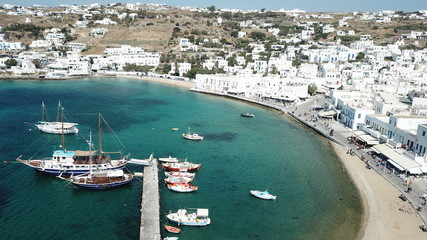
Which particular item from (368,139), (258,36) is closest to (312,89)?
(368,139)

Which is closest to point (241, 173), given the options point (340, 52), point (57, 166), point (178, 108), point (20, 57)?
point (57, 166)

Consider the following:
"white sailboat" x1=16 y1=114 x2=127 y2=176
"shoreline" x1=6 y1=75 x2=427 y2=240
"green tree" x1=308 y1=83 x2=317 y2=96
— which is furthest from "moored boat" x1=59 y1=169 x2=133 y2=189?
"green tree" x1=308 y1=83 x2=317 y2=96

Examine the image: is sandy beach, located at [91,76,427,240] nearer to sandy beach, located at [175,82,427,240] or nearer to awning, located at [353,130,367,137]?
sandy beach, located at [175,82,427,240]

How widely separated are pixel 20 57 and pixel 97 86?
28.5 m

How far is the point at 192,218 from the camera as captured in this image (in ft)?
72.1

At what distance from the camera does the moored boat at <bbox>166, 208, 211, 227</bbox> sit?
858 inches

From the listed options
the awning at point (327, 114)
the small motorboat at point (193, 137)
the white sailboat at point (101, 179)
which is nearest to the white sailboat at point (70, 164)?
the white sailboat at point (101, 179)

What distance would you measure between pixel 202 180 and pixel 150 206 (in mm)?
6684

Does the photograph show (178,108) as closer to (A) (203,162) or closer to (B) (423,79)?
(A) (203,162)

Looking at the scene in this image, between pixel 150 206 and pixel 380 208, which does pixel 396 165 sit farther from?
pixel 150 206

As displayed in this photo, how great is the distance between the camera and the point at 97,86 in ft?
224

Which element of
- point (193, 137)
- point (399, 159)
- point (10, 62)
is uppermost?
point (10, 62)

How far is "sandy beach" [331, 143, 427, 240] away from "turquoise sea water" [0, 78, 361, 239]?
34.1 inches

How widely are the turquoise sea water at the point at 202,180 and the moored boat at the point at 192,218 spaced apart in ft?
1.47
